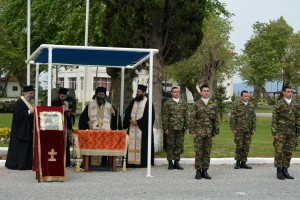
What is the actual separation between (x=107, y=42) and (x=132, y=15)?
1084mm

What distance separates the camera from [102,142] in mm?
11359

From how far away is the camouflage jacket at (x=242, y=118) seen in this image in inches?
475

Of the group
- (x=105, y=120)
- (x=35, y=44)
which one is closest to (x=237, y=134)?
(x=105, y=120)

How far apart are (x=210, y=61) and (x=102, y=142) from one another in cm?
3296

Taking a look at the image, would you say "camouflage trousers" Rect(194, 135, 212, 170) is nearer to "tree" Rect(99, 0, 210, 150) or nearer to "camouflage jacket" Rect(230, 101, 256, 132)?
"camouflage jacket" Rect(230, 101, 256, 132)

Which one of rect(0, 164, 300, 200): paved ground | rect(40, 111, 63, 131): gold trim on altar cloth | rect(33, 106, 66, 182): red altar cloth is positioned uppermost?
rect(40, 111, 63, 131): gold trim on altar cloth

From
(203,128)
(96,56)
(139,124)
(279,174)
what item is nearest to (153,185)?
(203,128)

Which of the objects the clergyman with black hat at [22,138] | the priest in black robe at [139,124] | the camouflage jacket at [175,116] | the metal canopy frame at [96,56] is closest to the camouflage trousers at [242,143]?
the camouflage jacket at [175,116]

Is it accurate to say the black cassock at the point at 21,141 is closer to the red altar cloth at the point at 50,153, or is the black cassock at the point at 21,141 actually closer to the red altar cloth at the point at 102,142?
the red altar cloth at the point at 102,142

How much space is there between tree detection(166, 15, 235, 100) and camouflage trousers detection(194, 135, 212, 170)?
28.7 metres

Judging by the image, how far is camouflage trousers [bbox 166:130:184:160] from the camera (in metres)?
12.0

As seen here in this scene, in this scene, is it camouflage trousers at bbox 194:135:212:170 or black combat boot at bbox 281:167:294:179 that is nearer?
camouflage trousers at bbox 194:135:212:170

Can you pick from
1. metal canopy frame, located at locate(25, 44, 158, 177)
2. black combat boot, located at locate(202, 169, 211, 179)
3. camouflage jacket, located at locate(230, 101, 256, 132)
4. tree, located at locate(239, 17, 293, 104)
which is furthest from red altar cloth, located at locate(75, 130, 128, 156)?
tree, located at locate(239, 17, 293, 104)

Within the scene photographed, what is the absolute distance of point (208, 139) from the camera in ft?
35.4
